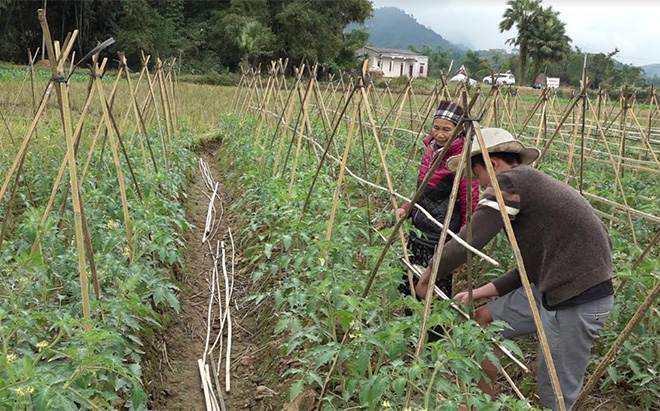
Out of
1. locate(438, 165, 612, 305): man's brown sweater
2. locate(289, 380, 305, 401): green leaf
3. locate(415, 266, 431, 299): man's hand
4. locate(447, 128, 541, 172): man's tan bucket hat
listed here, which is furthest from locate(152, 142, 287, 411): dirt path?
locate(447, 128, 541, 172): man's tan bucket hat

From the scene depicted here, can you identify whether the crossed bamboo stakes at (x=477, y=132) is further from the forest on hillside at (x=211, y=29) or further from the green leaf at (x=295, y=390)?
the forest on hillside at (x=211, y=29)

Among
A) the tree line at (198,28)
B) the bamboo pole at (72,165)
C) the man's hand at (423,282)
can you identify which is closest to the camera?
the bamboo pole at (72,165)

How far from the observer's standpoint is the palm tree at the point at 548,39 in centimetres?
4041

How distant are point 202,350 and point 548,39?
43083 mm

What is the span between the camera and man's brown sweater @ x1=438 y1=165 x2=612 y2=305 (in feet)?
7.79

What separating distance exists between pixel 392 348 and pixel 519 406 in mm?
536

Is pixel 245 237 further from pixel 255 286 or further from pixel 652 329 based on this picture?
pixel 652 329

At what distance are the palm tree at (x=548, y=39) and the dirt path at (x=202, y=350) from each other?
40.8 m

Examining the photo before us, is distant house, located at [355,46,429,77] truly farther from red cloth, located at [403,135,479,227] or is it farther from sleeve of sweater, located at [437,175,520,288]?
sleeve of sweater, located at [437,175,520,288]

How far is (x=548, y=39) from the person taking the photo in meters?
40.9

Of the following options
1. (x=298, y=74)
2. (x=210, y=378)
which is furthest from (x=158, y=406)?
(x=298, y=74)

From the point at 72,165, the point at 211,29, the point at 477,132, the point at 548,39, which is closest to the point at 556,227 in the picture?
the point at 477,132

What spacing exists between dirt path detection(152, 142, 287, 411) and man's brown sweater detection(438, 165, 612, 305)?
1.61 meters

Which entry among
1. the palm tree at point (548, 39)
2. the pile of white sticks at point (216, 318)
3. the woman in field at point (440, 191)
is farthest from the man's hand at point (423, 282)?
the palm tree at point (548, 39)
